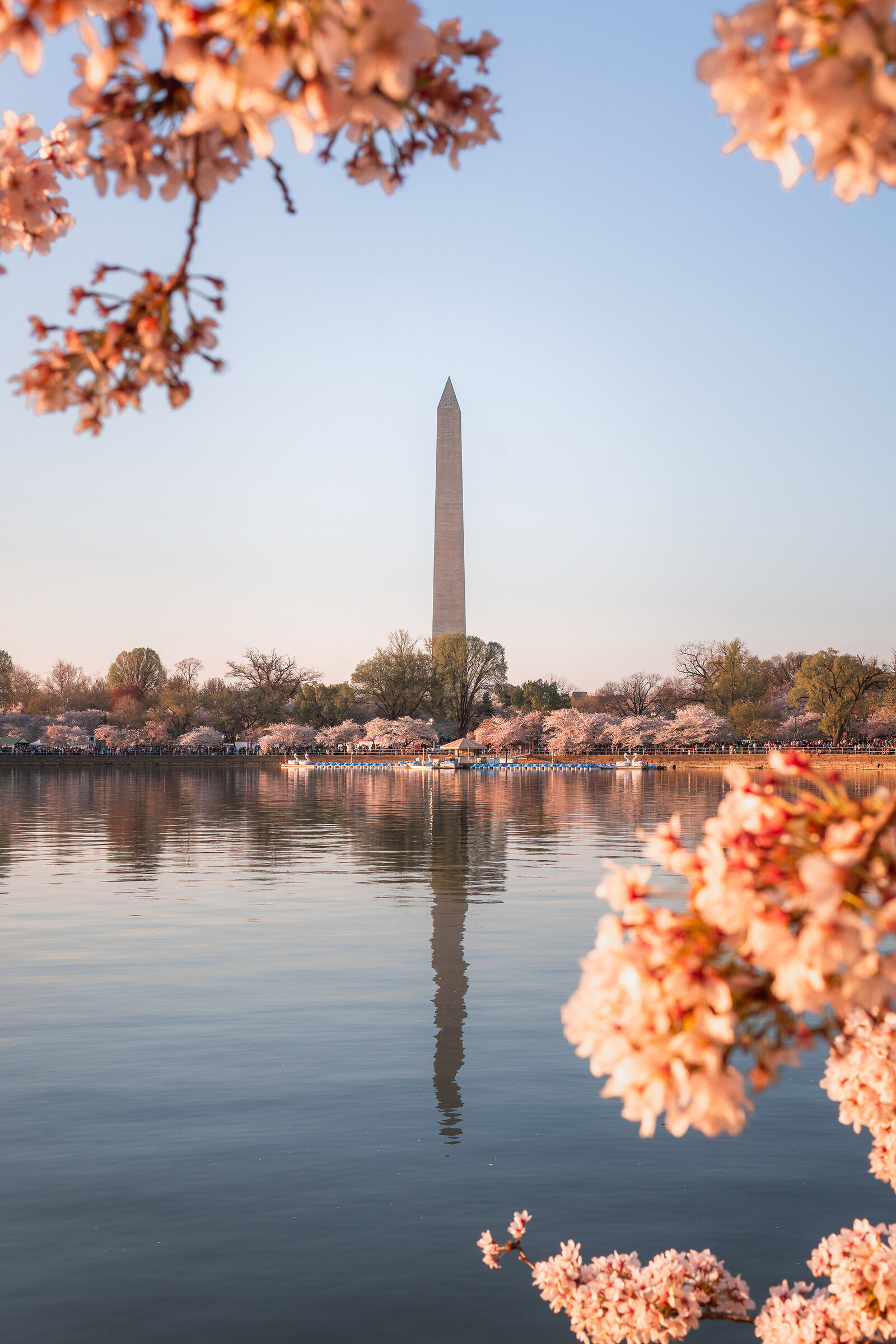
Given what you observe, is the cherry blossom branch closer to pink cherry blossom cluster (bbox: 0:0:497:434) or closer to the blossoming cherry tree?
the blossoming cherry tree

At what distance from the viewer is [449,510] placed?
118 metres

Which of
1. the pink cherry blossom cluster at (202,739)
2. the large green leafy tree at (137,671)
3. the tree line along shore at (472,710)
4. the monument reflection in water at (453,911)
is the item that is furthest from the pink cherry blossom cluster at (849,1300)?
the large green leafy tree at (137,671)

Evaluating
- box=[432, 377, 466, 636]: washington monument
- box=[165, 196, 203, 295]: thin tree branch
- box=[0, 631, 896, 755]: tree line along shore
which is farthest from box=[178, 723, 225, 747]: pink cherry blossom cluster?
box=[165, 196, 203, 295]: thin tree branch

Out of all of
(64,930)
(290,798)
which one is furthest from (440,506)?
(64,930)

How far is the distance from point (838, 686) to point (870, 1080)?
104m

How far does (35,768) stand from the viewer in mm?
116000

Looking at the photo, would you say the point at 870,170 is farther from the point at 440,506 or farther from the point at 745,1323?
the point at 440,506

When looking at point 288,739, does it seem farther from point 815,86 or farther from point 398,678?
point 815,86

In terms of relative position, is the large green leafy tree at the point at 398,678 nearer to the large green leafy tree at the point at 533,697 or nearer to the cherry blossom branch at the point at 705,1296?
the large green leafy tree at the point at 533,697

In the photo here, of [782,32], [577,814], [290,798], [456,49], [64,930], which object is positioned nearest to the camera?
[782,32]

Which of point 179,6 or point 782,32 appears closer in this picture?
point 782,32

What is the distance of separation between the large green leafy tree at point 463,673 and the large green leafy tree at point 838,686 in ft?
113

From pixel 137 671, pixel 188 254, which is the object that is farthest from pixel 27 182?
pixel 137 671

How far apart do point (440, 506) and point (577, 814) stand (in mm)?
74545
